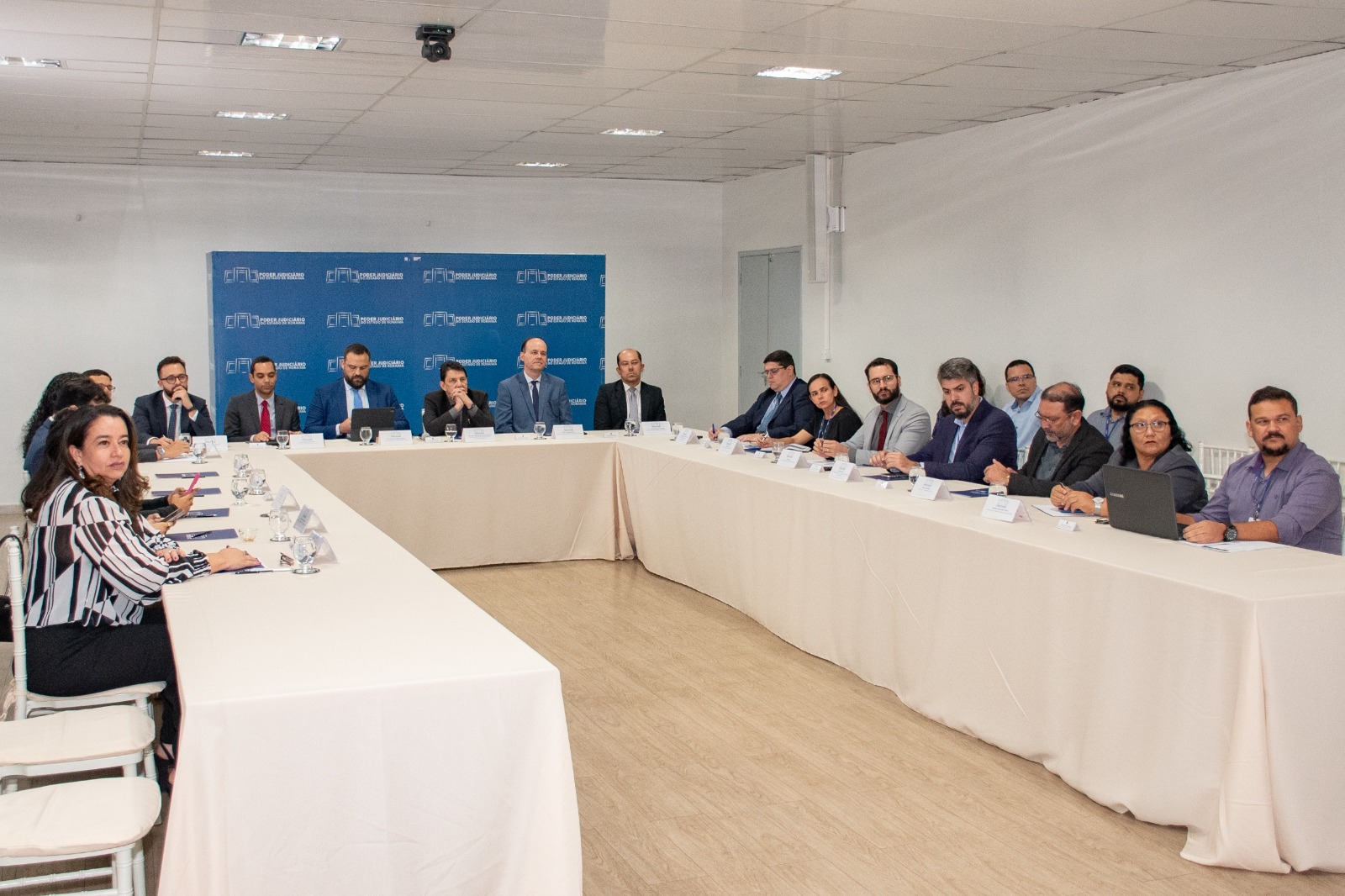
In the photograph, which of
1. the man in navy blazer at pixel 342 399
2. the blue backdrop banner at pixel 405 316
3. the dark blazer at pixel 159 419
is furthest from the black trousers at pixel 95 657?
the blue backdrop banner at pixel 405 316

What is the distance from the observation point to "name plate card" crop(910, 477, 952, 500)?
432cm

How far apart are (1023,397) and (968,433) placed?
172 centimetres

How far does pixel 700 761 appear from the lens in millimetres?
3627

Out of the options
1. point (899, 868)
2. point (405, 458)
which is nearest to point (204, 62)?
point (405, 458)

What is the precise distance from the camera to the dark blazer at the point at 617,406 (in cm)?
737

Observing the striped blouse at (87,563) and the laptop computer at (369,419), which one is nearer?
the striped blouse at (87,563)

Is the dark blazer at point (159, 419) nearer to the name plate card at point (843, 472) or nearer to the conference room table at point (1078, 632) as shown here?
the conference room table at point (1078, 632)

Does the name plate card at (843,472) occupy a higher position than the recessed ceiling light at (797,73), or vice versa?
the recessed ceiling light at (797,73)

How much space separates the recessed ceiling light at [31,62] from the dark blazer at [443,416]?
266cm

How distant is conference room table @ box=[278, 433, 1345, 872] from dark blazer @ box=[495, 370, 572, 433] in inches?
58.4

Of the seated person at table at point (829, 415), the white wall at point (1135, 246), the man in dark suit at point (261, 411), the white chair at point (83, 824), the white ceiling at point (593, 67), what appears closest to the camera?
the white chair at point (83, 824)

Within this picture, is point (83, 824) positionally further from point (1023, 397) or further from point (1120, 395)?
point (1023, 397)

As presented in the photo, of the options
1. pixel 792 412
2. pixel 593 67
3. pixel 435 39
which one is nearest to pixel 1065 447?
pixel 792 412

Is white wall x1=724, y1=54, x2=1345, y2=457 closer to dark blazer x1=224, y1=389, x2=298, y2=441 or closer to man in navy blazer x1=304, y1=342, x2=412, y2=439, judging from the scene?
man in navy blazer x1=304, y1=342, x2=412, y2=439
